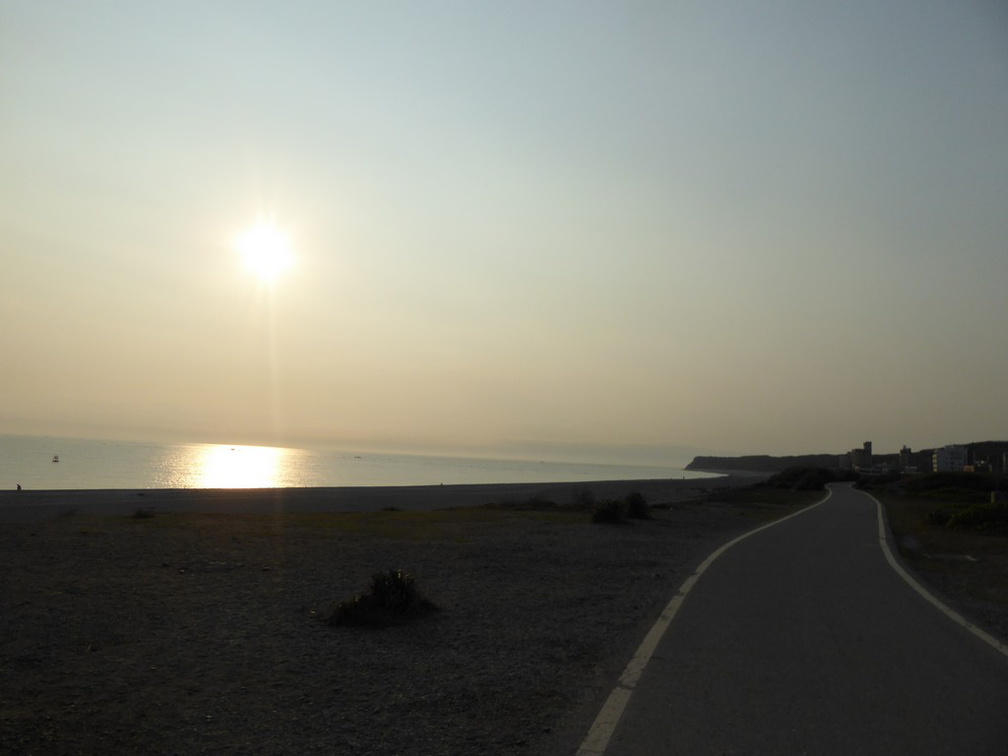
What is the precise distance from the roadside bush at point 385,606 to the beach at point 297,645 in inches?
8.1

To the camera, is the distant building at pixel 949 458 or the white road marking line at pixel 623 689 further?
the distant building at pixel 949 458

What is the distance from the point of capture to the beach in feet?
19.3

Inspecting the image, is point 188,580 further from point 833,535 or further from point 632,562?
point 833,535

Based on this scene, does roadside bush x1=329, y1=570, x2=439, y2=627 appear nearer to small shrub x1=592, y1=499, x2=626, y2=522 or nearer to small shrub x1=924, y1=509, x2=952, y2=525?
small shrub x1=592, y1=499, x2=626, y2=522

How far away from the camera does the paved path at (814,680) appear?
5695 millimetres

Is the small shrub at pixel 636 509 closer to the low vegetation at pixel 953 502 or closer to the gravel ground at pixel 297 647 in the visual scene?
the low vegetation at pixel 953 502

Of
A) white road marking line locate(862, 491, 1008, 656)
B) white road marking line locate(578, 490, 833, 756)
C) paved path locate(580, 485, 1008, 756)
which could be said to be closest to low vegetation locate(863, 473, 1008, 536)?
white road marking line locate(862, 491, 1008, 656)

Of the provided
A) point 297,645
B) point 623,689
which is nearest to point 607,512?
point 297,645

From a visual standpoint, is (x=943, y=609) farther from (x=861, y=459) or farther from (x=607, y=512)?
(x=861, y=459)

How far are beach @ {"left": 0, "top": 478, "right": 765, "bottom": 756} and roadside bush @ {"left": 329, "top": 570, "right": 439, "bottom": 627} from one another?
0.67ft

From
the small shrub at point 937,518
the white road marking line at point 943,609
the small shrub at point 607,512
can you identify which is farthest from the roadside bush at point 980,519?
the small shrub at point 607,512

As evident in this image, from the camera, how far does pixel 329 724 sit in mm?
6051

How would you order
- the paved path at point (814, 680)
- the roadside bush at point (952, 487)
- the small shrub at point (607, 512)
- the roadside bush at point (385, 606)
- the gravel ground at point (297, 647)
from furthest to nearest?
the roadside bush at point (952, 487), the small shrub at point (607, 512), the roadside bush at point (385, 606), the gravel ground at point (297, 647), the paved path at point (814, 680)

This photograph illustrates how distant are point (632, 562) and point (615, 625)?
6678mm
